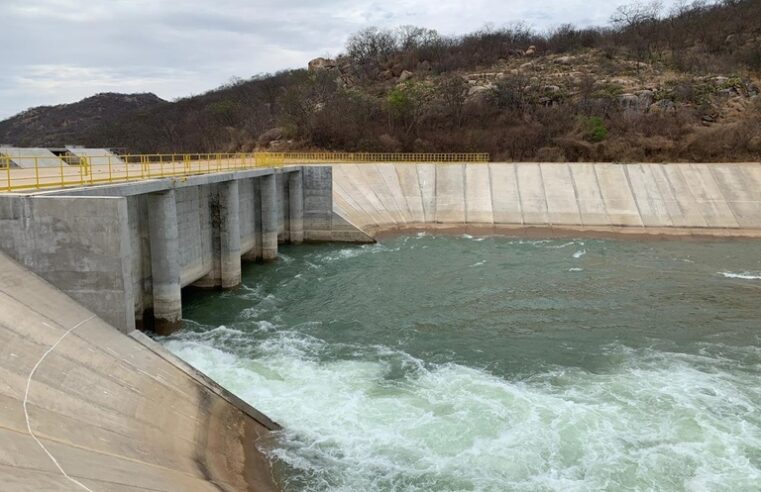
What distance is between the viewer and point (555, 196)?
37344 mm

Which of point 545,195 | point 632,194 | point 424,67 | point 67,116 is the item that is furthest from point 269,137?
point 67,116

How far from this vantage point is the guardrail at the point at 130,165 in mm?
15016

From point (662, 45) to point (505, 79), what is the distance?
2879 cm

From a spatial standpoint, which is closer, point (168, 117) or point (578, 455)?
point (578, 455)

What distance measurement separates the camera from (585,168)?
39.7m

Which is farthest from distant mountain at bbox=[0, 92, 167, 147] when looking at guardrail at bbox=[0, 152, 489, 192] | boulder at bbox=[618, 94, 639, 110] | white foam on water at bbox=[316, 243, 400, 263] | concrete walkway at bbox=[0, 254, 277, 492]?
concrete walkway at bbox=[0, 254, 277, 492]

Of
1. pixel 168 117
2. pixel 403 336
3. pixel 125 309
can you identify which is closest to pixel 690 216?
pixel 403 336

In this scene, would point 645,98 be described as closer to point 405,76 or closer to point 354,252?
point 405,76

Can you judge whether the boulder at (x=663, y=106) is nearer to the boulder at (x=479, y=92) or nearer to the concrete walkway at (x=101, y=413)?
the boulder at (x=479, y=92)

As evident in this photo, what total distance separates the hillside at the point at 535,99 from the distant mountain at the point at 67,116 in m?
88.9

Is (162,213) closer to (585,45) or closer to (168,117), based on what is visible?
(585,45)

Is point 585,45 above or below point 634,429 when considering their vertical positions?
above

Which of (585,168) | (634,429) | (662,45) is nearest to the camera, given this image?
(634,429)

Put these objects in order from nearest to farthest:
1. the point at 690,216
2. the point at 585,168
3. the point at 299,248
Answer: the point at 299,248
the point at 690,216
the point at 585,168
